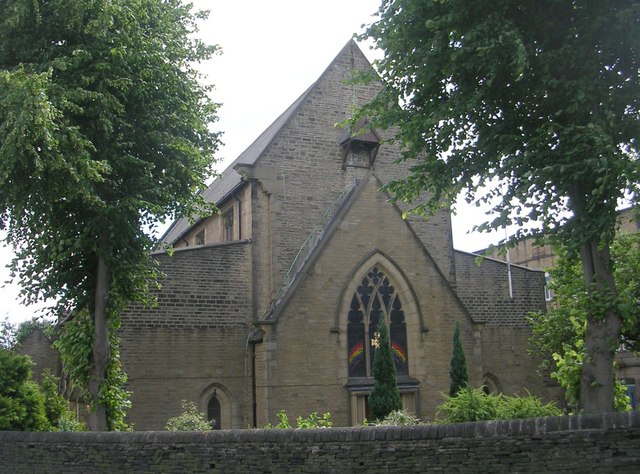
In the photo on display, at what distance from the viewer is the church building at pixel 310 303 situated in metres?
20.9

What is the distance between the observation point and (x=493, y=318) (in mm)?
25891

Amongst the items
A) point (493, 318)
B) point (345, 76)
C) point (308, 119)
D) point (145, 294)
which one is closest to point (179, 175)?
point (145, 294)

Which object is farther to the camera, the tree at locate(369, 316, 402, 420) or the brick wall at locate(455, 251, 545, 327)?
the brick wall at locate(455, 251, 545, 327)

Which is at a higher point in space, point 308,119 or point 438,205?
point 308,119

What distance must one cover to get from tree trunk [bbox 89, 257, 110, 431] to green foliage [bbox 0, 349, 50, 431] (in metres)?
1.30

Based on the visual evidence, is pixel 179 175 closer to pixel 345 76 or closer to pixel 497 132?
pixel 497 132

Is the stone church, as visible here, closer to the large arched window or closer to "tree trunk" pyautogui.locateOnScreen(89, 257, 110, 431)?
the large arched window

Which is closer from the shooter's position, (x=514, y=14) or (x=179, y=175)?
(x=514, y=14)

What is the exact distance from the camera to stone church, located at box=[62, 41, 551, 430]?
20922 millimetres

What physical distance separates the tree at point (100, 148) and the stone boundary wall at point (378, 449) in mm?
3158

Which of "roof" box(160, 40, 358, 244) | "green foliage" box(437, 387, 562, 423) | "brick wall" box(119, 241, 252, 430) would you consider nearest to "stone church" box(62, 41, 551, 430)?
"brick wall" box(119, 241, 252, 430)

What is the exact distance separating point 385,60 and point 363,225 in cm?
983

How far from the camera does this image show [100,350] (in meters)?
15.3

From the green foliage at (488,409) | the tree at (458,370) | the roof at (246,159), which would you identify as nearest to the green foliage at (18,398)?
the roof at (246,159)
